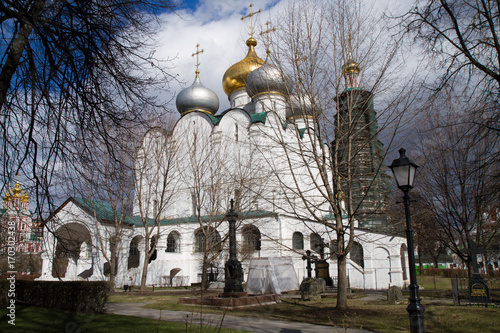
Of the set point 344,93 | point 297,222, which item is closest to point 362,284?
point 297,222

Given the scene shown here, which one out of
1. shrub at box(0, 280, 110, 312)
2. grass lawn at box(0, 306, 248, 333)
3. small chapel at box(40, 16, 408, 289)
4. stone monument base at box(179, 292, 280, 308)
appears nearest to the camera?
grass lawn at box(0, 306, 248, 333)

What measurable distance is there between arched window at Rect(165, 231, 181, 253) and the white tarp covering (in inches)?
440

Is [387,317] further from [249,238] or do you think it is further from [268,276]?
[249,238]

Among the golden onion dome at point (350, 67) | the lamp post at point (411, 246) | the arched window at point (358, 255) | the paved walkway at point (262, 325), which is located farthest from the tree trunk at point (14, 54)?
the arched window at point (358, 255)

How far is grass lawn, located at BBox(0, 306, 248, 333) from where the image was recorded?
22.8 ft

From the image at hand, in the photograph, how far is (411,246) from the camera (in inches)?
224

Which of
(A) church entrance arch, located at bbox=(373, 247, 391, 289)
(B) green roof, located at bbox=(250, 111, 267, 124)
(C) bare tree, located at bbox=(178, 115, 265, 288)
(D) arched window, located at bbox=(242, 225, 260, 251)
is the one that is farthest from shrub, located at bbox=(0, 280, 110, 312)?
(B) green roof, located at bbox=(250, 111, 267, 124)

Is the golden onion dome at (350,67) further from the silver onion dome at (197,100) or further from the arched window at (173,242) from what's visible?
the silver onion dome at (197,100)

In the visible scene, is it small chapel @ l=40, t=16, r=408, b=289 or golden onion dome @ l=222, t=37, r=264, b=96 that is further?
golden onion dome @ l=222, t=37, r=264, b=96

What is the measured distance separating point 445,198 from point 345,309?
7.86 m

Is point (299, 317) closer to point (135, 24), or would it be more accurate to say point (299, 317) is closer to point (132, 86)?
point (132, 86)

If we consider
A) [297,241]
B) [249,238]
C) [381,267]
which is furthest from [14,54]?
[381,267]

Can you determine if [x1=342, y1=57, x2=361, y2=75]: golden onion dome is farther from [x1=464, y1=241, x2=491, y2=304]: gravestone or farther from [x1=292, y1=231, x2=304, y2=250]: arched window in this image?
[x1=292, y1=231, x2=304, y2=250]: arched window

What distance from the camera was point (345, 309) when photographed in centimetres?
1036
